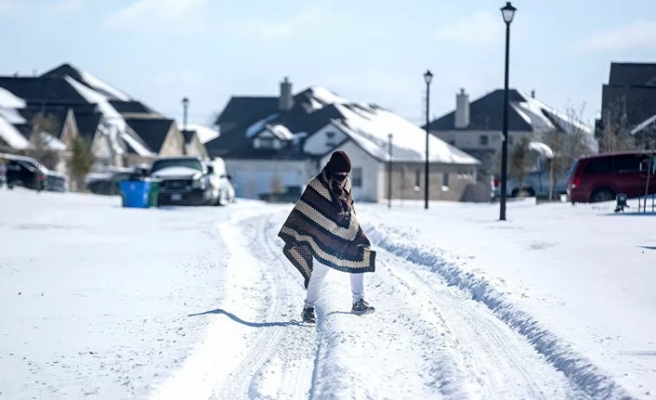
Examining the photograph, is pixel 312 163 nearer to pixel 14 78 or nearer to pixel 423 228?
pixel 14 78

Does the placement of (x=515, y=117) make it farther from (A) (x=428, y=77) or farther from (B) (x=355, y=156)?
(A) (x=428, y=77)

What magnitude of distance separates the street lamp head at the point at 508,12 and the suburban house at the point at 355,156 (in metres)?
45.4

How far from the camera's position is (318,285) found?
34.8 feet

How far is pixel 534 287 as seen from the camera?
12.2 meters

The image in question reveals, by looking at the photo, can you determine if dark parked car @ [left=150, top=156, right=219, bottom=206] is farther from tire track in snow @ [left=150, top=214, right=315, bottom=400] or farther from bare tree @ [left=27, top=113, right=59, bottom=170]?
bare tree @ [left=27, top=113, right=59, bottom=170]

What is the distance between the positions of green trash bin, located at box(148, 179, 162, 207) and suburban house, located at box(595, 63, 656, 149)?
14281mm

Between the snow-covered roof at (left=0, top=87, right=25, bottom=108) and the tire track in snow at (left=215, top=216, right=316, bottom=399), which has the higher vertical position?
the snow-covered roof at (left=0, top=87, right=25, bottom=108)

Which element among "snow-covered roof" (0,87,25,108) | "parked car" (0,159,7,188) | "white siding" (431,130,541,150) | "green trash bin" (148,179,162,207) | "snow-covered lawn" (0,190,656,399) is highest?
"snow-covered roof" (0,87,25,108)

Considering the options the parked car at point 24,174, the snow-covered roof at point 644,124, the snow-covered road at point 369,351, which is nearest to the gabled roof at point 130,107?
the parked car at point 24,174

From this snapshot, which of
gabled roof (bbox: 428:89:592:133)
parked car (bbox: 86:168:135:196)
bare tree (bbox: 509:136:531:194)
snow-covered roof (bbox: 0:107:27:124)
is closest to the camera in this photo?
gabled roof (bbox: 428:89:592:133)

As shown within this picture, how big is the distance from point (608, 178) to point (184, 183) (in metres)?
14.1

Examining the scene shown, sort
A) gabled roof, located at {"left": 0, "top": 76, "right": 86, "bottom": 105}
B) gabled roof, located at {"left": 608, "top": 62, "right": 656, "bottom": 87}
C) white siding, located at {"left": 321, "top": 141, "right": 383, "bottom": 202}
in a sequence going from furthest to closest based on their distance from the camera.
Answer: gabled roof, located at {"left": 0, "top": 76, "right": 86, "bottom": 105}, white siding, located at {"left": 321, "top": 141, "right": 383, "bottom": 202}, gabled roof, located at {"left": 608, "top": 62, "right": 656, "bottom": 87}

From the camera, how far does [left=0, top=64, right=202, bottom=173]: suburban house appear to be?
71.4 meters

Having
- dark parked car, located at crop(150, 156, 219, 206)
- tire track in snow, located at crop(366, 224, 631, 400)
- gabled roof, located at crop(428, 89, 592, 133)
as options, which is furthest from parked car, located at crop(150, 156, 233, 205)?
tire track in snow, located at crop(366, 224, 631, 400)
